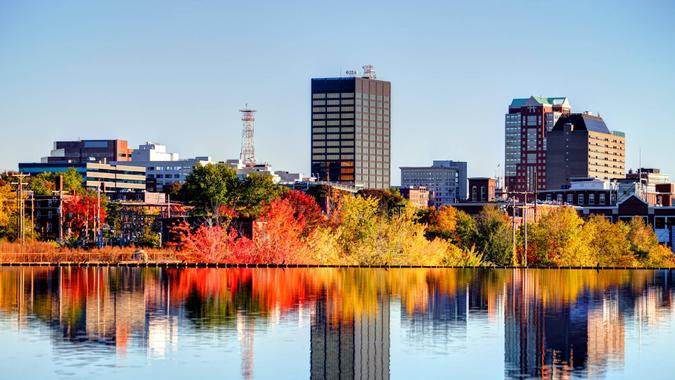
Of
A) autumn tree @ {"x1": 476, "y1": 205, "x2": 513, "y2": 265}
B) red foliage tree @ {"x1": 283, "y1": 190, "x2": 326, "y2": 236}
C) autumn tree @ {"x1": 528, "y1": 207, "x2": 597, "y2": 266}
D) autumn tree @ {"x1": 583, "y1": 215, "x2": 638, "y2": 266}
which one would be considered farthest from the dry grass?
autumn tree @ {"x1": 583, "y1": 215, "x2": 638, "y2": 266}

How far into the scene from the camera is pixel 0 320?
66.8 meters

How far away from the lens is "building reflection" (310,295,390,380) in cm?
5188

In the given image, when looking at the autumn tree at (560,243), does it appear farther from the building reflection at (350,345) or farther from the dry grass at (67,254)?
the building reflection at (350,345)

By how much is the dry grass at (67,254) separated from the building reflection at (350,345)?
181 feet

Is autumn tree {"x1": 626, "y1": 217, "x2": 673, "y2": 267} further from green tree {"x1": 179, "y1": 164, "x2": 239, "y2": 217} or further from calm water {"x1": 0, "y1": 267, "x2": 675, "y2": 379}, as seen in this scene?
calm water {"x1": 0, "y1": 267, "x2": 675, "y2": 379}

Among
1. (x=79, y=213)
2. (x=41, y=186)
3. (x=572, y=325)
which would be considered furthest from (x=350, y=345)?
(x=41, y=186)

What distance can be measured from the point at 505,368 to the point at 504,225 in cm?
9584

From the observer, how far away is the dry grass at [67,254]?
127m

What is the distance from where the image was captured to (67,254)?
127812mm

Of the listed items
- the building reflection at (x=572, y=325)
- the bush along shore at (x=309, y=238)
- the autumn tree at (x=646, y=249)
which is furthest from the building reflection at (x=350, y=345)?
the autumn tree at (x=646, y=249)

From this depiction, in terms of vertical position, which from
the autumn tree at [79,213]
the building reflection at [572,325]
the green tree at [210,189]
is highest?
the green tree at [210,189]

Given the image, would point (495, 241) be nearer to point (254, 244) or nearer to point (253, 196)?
point (253, 196)

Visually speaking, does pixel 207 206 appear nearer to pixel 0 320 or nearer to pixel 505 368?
pixel 0 320

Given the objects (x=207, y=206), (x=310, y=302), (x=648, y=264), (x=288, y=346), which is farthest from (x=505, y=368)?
(x=648, y=264)
